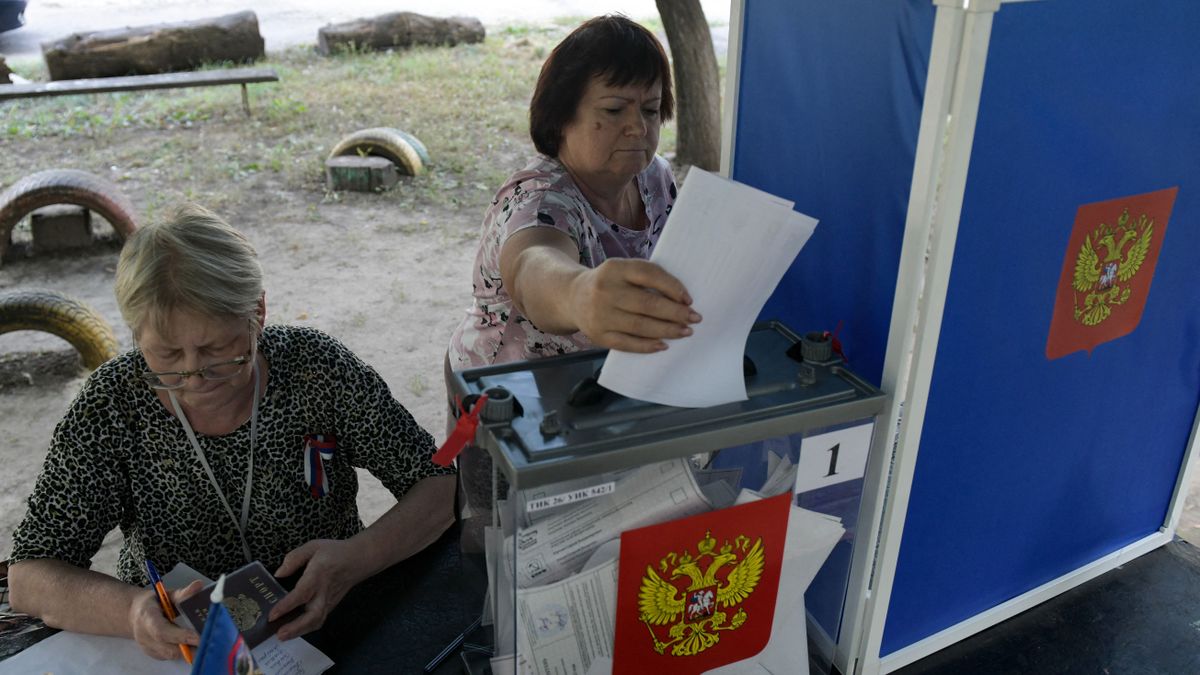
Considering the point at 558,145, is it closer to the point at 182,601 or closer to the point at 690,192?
the point at 690,192

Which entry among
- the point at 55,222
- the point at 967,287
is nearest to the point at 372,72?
the point at 55,222

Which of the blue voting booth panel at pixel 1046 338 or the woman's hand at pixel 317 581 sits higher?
the blue voting booth panel at pixel 1046 338

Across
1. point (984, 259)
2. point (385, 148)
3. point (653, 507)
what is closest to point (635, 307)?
point (653, 507)

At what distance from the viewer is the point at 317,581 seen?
1.42 meters

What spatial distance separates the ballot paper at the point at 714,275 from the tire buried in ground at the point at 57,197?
5253 mm

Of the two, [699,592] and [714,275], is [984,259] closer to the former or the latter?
[714,275]

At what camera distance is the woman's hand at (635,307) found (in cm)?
98

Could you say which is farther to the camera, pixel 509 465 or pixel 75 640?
pixel 75 640

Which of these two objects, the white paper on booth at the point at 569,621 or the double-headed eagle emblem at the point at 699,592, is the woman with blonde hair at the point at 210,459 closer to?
the white paper on booth at the point at 569,621

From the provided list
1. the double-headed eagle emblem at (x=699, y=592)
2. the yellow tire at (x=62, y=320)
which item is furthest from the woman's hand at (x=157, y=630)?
the yellow tire at (x=62, y=320)

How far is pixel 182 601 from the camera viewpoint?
4.39 feet

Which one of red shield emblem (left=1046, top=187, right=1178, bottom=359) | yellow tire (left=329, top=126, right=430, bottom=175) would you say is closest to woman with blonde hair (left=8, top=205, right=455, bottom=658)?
red shield emblem (left=1046, top=187, right=1178, bottom=359)

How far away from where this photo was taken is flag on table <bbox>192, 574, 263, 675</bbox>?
0.96 metres

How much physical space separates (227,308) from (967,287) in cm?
105
